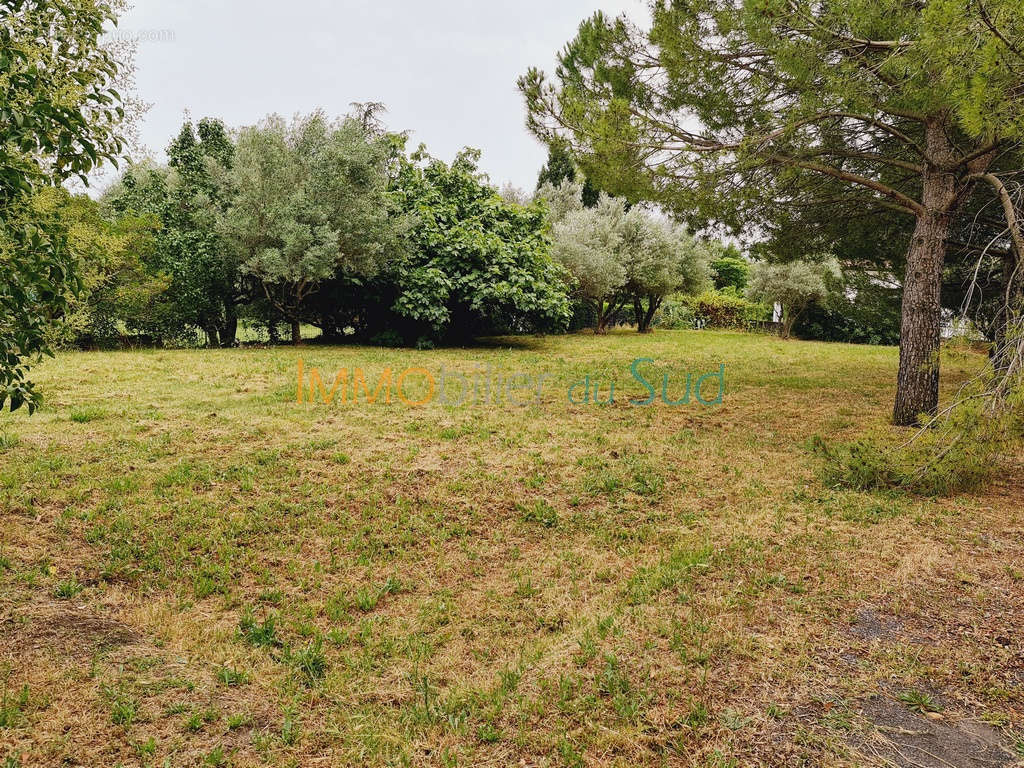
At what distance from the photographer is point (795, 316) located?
77.0 ft

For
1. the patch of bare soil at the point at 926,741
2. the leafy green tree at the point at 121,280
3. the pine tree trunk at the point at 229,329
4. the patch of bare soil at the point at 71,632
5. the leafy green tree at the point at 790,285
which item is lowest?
the patch of bare soil at the point at 926,741

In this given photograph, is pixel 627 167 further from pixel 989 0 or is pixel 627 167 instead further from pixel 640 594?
pixel 640 594

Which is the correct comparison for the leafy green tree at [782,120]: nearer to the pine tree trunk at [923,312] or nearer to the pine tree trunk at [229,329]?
the pine tree trunk at [923,312]

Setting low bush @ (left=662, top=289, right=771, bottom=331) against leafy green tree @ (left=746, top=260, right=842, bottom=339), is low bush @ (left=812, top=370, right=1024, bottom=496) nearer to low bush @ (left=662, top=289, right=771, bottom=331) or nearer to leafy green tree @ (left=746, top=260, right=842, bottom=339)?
leafy green tree @ (left=746, top=260, right=842, bottom=339)

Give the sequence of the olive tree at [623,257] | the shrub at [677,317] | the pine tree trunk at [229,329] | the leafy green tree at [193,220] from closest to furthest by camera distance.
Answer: the leafy green tree at [193,220] → the pine tree trunk at [229,329] → the olive tree at [623,257] → the shrub at [677,317]

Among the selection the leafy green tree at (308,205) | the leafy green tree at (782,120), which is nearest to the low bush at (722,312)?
the leafy green tree at (308,205)

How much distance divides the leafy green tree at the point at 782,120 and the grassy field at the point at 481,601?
2434 millimetres

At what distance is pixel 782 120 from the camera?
253 inches

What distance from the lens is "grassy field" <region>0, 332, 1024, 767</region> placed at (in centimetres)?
217

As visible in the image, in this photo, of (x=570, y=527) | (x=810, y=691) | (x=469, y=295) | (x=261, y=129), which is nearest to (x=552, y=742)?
(x=810, y=691)

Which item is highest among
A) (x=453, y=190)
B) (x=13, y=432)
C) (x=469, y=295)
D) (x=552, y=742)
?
(x=453, y=190)

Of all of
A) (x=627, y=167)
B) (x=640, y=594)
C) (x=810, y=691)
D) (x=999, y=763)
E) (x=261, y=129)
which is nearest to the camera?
(x=999, y=763)

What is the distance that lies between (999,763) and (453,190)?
15.2 meters

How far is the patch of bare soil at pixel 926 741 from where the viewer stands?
6.58 ft
